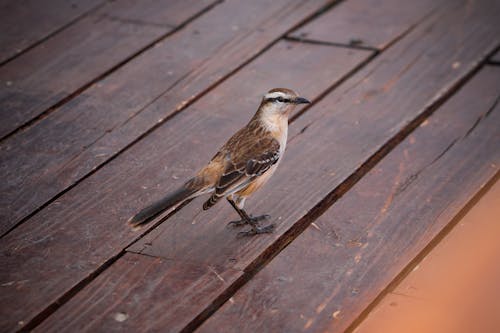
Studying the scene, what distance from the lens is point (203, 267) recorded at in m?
4.48

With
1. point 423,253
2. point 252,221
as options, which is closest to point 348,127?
point 252,221

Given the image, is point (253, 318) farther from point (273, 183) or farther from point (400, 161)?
point (400, 161)

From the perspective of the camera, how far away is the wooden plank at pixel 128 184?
439cm

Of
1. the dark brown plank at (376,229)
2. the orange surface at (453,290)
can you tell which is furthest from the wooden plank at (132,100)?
the orange surface at (453,290)

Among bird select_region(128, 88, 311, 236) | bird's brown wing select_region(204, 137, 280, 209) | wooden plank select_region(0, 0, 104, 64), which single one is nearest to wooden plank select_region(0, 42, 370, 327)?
bird select_region(128, 88, 311, 236)

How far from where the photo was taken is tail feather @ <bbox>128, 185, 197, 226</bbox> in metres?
4.57

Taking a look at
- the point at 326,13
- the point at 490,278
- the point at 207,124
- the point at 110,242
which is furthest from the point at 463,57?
the point at 110,242

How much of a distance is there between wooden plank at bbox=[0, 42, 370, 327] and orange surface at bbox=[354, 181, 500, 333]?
148 centimetres

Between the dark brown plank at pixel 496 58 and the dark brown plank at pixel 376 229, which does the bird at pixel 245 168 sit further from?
the dark brown plank at pixel 496 58

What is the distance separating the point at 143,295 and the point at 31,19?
3.84 m

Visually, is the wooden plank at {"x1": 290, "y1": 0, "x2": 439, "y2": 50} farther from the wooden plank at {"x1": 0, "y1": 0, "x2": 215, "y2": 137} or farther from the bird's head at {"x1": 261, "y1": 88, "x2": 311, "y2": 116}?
the bird's head at {"x1": 261, "y1": 88, "x2": 311, "y2": 116}

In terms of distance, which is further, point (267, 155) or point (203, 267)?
point (267, 155)

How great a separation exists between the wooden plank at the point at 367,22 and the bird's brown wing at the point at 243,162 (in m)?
1.99

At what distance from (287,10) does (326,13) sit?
1.07 ft
